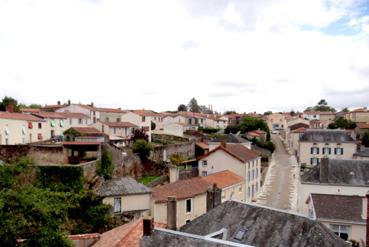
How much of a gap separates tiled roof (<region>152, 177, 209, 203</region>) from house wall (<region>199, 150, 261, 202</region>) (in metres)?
7.54

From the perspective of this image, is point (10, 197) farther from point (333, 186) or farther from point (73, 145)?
point (333, 186)

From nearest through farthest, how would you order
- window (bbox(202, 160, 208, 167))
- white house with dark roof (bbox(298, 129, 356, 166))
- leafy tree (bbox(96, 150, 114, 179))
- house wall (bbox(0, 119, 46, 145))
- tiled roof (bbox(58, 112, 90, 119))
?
leafy tree (bbox(96, 150, 114, 179)), window (bbox(202, 160, 208, 167)), house wall (bbox(0, 119, 46, 145)), white house with dark roof (bbox(298, 129, 356, 166)), tiled roof (bbox(58, 112, 90, 119))

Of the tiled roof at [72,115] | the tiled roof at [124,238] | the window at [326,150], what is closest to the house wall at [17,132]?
the tiled roof at [72,115]

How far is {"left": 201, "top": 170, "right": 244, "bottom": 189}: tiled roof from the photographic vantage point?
3238 centimetres

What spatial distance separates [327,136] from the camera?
55.3m

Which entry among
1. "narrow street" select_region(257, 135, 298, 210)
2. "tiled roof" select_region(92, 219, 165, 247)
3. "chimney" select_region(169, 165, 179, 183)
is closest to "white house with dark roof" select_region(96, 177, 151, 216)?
"chimney" select_region(169, 165, 179, 183)

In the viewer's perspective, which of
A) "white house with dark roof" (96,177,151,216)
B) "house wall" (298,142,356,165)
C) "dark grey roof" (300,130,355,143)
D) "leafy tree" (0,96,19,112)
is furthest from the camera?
"leafy tree" (0,96,19,112)

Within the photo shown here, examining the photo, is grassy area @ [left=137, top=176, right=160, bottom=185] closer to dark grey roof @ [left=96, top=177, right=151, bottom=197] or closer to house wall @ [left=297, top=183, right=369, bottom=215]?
dark grey roof @ [left=96, top=177, right=151, bottom=197]

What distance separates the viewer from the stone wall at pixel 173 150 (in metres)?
45.7

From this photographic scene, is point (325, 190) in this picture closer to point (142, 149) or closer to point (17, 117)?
point (142, 149)

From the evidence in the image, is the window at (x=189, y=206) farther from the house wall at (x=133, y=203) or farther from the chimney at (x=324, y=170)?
the chimney at (x=324, y=170)

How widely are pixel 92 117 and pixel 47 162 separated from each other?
32.2 m

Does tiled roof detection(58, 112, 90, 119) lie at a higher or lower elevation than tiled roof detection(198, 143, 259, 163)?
higher

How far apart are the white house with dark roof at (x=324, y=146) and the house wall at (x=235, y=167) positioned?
1833 centimetres
